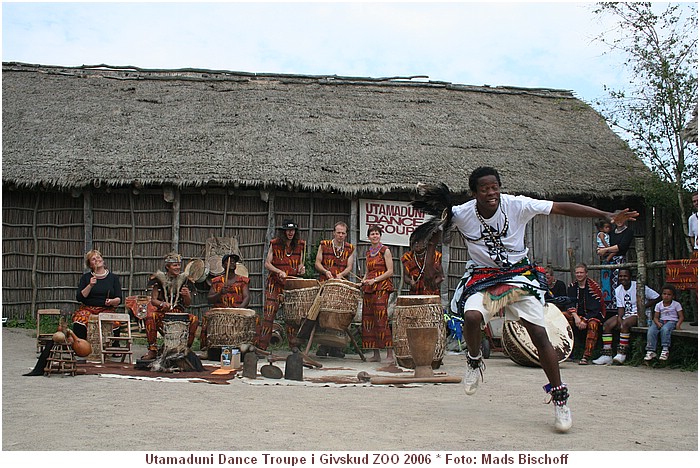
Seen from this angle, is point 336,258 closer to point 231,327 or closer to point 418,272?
point 418,272

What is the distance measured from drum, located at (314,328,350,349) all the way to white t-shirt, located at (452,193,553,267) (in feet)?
14.7

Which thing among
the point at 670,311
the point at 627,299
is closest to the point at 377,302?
the point at 627,299

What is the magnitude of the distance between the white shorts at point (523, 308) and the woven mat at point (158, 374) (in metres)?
2.71

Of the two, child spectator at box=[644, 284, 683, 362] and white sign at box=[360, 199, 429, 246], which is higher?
white sign at box=[360, 199, 429, 246]

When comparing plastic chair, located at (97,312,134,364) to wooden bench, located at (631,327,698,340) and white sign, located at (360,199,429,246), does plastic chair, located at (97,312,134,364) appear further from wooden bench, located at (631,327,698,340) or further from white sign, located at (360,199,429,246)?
→ wooden bench, located at (631,327,698,340)

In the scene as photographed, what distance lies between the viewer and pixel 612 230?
10516 millimetres

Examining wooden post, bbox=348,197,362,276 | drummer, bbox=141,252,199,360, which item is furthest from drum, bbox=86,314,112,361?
wooden post, bbox=348,197,362,276

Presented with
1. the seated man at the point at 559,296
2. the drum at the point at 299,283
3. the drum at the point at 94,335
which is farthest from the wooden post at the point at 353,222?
the drum at the point at 94,335

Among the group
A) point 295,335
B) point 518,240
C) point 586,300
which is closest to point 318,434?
point 518,240

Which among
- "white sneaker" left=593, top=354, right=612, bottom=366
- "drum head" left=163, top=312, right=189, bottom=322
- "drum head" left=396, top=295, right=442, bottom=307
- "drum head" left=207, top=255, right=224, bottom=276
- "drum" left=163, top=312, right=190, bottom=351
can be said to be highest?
"drum head" left=207, top=255, right=224, bottom=276

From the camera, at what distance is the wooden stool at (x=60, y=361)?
6914 mm

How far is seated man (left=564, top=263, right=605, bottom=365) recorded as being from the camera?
940cm

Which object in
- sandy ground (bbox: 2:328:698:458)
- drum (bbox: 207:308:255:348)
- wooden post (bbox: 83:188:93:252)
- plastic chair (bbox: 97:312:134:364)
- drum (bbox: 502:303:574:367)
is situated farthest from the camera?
wooden post (bbox: 83:188:93:252)

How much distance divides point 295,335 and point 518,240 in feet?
14.9
